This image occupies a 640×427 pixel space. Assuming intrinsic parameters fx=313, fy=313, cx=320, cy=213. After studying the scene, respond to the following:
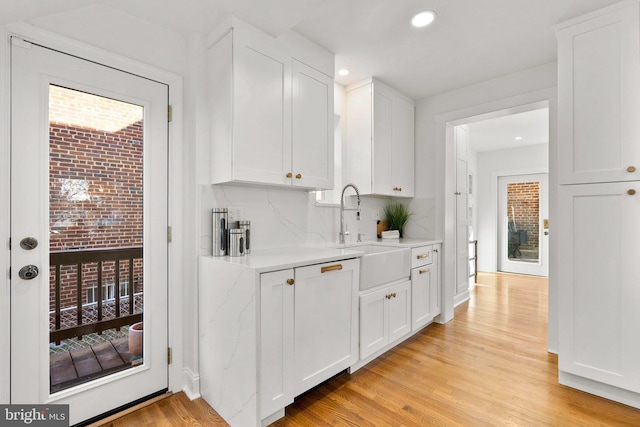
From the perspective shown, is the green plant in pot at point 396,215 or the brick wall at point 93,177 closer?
the brick wall at point 93,177

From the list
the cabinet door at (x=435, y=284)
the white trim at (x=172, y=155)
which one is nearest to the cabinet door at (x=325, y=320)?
the white trim at (x=172, y=155)

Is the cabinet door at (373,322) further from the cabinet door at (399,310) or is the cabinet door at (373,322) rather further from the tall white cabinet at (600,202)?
the tall white cabinet at (600,202)

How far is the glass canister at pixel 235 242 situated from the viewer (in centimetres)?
204

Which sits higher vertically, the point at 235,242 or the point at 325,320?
the point at 235,242

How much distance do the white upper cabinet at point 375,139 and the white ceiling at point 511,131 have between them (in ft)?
5.61

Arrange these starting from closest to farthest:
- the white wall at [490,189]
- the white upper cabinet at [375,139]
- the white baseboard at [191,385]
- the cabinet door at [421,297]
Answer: the white baseboard at [191,385]
the cabinet door at [421,297]
the white upper cabinet at [375,139]
the white wall at [490,189]

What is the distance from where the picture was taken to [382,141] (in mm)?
3156

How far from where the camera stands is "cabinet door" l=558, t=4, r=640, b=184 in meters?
1.91

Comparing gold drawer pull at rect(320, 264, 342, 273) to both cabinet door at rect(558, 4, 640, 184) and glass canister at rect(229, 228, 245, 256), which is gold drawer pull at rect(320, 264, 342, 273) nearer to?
glass canister at rect(229, 228, 245, 256)

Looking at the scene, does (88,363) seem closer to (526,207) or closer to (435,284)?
(435,284)

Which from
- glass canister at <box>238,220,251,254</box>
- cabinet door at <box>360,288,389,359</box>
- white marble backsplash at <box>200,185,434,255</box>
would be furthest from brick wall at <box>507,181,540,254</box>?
glass canister at <box>238,220,251,254</box>

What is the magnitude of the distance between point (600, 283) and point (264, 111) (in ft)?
7.99

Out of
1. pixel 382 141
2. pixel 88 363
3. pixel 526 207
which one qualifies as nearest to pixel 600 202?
pixel 382 141

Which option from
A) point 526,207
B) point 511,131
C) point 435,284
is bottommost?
point 435,284
